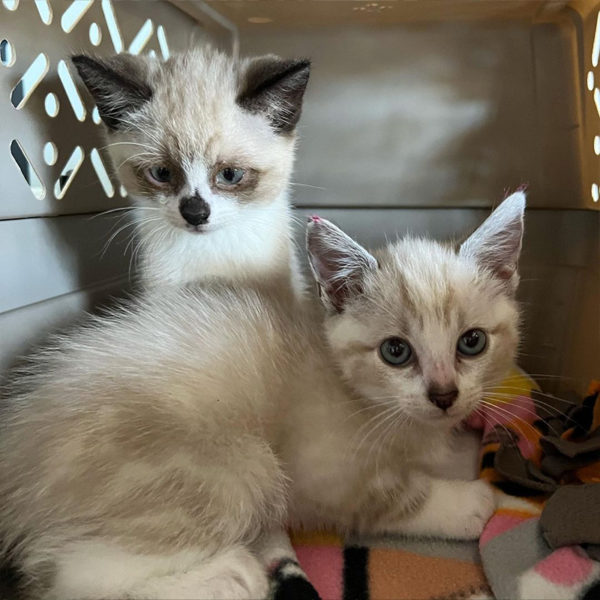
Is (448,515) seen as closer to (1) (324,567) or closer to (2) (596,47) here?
(1) (324,567)

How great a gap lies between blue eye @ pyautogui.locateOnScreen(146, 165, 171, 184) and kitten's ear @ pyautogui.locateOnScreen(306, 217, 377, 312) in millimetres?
433

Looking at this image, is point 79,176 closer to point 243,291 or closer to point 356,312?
point 243,291

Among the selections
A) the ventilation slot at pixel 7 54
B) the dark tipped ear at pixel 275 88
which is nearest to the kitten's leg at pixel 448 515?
the dark tipped ear at pixel 275 88

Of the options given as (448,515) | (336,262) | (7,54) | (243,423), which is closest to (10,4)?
(7,54)

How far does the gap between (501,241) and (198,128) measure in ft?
2.17

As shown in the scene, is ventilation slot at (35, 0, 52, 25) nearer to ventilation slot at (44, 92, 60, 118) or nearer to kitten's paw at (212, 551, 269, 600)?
ventilation slot at (44, 92, 60, 118)

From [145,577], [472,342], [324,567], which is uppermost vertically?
[472,342]

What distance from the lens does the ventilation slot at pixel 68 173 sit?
139 cm

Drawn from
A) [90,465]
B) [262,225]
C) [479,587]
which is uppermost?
[262,225]

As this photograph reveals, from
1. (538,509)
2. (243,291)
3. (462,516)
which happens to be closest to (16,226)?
(243,291)

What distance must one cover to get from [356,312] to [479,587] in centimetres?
49

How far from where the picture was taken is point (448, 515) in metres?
1.12

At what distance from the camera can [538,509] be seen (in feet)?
3.76

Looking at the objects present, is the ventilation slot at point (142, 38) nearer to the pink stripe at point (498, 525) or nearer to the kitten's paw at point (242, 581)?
the kitten's paw at point (242, 581)
